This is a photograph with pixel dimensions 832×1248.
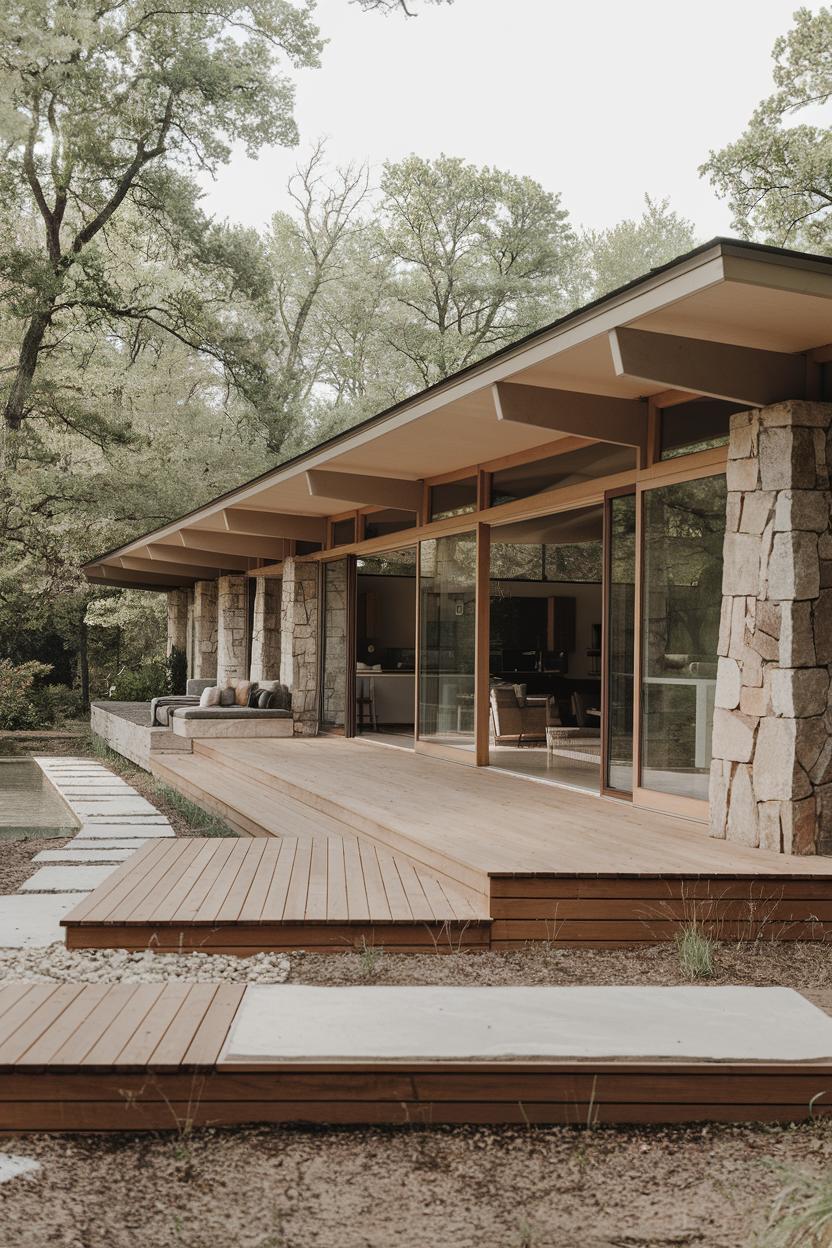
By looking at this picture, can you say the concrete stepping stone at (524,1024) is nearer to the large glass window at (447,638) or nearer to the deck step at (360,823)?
the deck step at (360,823)

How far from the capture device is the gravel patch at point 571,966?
436 centimetres

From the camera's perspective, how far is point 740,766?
578cm

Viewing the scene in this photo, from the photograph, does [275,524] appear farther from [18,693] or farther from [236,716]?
[18,693]

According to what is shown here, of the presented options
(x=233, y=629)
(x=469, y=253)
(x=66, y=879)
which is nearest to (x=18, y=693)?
(x=233, y=629)

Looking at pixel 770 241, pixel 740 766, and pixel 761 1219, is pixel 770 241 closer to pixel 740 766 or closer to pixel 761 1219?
pixel 740 766

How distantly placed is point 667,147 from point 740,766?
114 feet

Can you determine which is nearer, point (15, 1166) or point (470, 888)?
point (15, 1166)

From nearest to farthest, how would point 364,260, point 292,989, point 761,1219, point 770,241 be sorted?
point 761,1219, point 292,989, point 770,241, point 364,260

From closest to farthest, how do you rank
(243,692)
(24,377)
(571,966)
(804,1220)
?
(804,1220), (571,966), (243,692), (24,377)

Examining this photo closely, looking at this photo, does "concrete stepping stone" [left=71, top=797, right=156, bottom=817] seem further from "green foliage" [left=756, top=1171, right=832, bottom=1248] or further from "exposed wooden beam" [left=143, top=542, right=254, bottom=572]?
"green foliage" [left=756, top=1171, right=832, bottom=1248]

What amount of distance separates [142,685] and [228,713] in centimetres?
848

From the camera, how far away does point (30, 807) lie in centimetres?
1052

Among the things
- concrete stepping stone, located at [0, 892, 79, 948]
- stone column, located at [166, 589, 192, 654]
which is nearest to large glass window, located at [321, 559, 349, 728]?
concrete stepping stone, located at [0, 892, 79, 948]

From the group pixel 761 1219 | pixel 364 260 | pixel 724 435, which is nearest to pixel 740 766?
pixel 724 435
